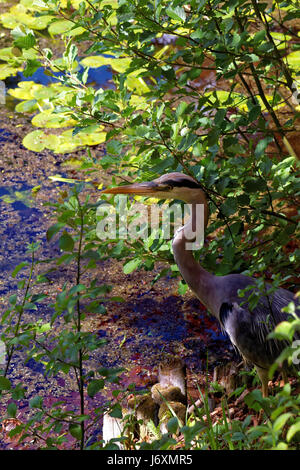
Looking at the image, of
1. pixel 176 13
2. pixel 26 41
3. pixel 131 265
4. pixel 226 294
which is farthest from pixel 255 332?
pixel 26 41

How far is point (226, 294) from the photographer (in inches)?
101

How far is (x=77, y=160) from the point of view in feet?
17.5

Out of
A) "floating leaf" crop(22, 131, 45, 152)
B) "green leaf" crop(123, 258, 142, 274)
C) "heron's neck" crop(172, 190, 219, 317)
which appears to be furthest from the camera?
"floating leaf" crop(22, 131, 45, 152)

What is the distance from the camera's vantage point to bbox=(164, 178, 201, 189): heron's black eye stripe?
2467 mm

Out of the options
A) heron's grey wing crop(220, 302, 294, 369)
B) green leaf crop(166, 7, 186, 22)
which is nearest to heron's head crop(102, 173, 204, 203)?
heron's grey wing crop(220, 302, 294, 369)

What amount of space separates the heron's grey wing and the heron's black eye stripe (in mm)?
554

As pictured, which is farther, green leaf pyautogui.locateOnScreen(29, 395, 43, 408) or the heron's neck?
the heron's neck

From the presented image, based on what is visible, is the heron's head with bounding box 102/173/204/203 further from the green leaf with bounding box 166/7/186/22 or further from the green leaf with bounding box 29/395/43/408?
the green leaf with bounding box 29/395/43/408

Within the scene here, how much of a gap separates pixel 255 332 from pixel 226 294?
21 cm

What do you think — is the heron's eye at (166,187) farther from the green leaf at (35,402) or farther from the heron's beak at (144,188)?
the green leaf at (35,402)

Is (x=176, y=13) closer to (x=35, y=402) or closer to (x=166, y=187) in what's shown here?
(x=166, y=187)

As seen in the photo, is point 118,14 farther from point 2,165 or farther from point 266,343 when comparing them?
point 2,165

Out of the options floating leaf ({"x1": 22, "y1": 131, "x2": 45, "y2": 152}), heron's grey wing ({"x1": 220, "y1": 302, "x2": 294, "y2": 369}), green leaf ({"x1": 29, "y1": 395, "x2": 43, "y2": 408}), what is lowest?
green leaf ({"x1": 29, "y1": 395, "x2": 43, "y2": 408})
